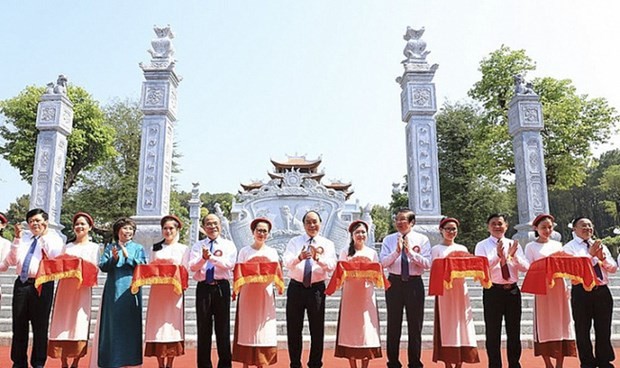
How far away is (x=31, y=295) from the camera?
157 inches

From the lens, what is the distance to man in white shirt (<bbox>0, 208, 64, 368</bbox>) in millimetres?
3920

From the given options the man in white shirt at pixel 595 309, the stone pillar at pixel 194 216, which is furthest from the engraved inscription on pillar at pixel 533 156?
the stone pillar at pixel 194 216

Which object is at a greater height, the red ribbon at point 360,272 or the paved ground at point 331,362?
the red ribbon at point 360,272

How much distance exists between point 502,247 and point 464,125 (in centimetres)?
1640

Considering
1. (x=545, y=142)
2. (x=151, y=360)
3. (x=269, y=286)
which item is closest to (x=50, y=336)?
(x=151, y=360)

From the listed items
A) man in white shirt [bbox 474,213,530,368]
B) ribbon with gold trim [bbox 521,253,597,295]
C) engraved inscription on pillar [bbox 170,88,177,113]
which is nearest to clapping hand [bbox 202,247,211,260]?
man in white shirt [bbox 474,213,530,368]

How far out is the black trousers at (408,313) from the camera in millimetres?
3922

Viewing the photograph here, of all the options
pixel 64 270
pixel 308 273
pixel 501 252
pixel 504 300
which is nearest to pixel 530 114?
pixel 501 252

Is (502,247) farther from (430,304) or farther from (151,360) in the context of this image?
(151,360)

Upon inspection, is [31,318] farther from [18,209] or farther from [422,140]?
[18,209]

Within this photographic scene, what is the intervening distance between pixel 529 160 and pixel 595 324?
517 centimetres

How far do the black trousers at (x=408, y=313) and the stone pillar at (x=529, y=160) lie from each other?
16.8 ft

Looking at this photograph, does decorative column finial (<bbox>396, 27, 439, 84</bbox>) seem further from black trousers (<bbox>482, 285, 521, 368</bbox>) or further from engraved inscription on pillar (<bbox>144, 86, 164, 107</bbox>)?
black trousers (<bbox>482, 285, 521, 368</bbox>)

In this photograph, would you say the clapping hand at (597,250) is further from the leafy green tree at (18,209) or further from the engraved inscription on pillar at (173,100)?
the leafy green tree at (18,209)
